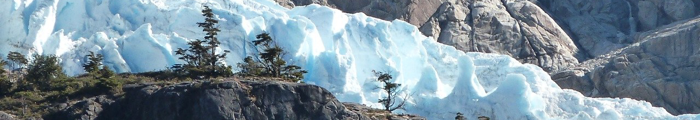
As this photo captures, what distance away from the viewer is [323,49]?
75.8m

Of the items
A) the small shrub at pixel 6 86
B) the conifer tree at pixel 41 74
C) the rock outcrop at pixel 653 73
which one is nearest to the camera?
the small shrub at pixel 6 86

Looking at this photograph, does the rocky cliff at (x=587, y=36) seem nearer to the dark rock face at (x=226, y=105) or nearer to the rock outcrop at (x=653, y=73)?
the rock outcrop at (x=653, y=73)

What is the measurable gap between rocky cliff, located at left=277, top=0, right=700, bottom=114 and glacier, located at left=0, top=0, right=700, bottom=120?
13.8m

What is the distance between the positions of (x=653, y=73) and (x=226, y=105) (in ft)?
Result: 163

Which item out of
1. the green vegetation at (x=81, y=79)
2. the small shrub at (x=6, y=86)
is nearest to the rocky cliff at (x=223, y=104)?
the green vegetation at (x=81, y=79)

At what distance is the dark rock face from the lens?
153 feet

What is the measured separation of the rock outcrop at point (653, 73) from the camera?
91.6 meters

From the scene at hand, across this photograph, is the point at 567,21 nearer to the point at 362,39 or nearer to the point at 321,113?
the point at 362,39

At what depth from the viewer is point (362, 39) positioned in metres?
78.5

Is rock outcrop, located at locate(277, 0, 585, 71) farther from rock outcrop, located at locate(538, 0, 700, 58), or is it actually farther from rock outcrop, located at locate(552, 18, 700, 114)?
rock outcrop, located at locate(552, 18, 700, 114)

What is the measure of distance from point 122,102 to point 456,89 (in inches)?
1070

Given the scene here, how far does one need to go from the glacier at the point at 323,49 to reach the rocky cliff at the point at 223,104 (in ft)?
74.1

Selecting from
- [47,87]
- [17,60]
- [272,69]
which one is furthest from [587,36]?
[47,87]

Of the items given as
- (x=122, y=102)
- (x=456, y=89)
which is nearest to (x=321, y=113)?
(x=122, y=102)
